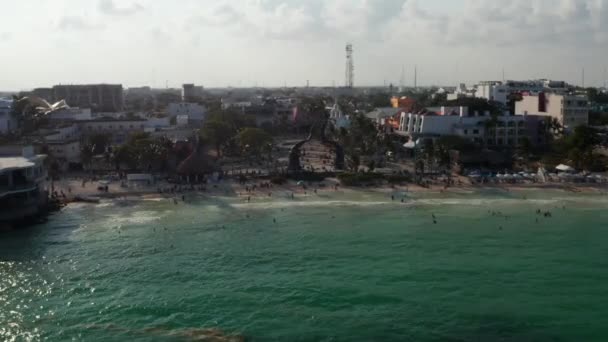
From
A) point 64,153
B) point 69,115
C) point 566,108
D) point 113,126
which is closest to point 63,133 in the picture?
point 113,126

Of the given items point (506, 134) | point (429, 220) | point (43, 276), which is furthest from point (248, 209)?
point (506, 134)

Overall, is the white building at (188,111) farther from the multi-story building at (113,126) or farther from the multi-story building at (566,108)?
the multi-story building at (566,108)

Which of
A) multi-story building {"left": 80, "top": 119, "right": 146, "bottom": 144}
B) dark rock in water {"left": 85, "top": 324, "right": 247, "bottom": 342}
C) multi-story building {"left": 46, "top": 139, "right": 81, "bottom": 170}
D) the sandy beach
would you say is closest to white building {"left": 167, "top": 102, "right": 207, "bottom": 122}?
multi-story building {"left": 80, "top": 119, "right": 146, "bottom": 144}

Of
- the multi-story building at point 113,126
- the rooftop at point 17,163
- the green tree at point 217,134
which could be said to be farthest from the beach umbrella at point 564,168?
the multi-story building at point 113,126

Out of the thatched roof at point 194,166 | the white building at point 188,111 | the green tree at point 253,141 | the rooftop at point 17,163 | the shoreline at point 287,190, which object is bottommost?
the shoreline at point 287,190

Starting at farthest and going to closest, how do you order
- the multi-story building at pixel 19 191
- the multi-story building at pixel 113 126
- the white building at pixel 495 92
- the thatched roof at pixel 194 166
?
the white building at pixel 495 92 < the multi-story building at pixel 113 126 < the thatched roof at pixel 194 166 < the multi-story building at pixel 19 191

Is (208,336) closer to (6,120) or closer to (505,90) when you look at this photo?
(6,120)
